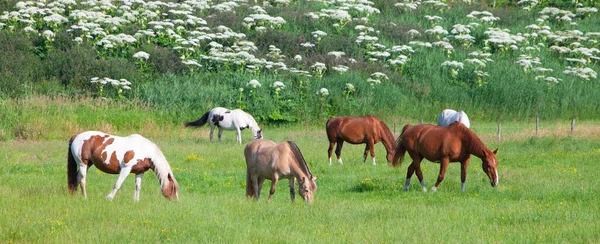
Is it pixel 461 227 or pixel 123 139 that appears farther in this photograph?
pixel 123 139

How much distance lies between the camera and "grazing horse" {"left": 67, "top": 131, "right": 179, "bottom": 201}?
16172 mm

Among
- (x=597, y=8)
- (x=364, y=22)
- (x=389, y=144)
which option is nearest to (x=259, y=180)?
(x=389, y=144)

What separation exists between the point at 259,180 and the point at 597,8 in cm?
4557

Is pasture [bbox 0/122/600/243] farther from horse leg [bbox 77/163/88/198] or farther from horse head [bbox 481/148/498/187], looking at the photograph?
horse leg [bbox 77/163/88/198]

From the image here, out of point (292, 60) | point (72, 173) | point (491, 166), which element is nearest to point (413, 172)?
point (491, 166)

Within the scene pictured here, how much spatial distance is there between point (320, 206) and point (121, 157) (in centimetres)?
370

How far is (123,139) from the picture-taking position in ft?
53.7

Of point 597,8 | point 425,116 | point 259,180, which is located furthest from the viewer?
point 597,8

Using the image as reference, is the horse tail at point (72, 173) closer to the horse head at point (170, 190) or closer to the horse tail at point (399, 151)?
the horse head at point (170, 190)

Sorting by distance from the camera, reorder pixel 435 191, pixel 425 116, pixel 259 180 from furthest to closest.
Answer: pixel 425 116, pixel 435 191, pixel 259 180

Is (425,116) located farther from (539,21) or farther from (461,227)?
(461,227)

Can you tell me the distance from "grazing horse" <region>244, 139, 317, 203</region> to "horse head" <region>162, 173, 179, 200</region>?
1.52 m

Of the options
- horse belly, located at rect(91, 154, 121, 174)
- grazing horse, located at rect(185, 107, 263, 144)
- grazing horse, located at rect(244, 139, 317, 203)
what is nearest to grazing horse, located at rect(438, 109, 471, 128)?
grazing horse, located at rect(185, 107, 263, 144)

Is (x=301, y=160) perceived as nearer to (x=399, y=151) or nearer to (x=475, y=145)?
(x=475, y=145)
